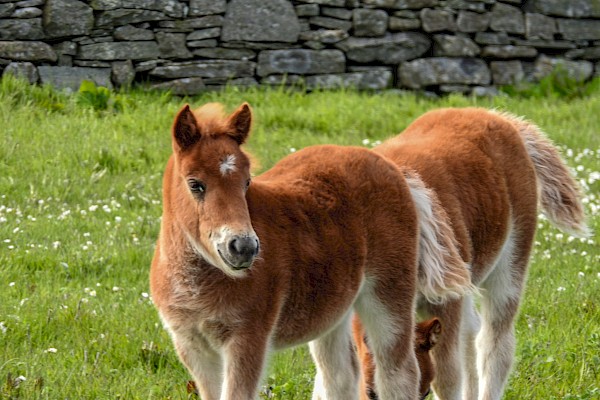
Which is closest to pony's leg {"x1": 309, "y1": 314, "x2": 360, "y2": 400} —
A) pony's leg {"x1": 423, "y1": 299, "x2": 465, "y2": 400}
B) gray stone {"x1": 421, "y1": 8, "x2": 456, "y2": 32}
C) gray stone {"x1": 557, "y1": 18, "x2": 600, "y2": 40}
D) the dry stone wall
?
pony's leg {"x1": 423, "y1": 299, "x2": 465, "y2": 400}

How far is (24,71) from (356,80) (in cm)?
378

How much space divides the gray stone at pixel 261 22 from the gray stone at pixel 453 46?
1.79 m

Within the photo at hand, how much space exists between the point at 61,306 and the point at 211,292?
2.37 meters

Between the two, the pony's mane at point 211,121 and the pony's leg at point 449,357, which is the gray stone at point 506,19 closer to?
the pony's leg at point 449,357

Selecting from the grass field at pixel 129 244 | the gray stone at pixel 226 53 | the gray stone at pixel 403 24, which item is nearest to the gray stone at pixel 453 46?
the gray stone at pixel 403 24

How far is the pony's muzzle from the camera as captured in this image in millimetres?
3795

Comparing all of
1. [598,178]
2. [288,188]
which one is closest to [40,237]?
[288,188]

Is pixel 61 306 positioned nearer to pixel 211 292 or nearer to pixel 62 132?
pixel 211 292

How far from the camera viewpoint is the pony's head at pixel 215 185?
3.85 metres

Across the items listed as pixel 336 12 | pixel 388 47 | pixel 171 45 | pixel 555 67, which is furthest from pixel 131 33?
pixel 555 67

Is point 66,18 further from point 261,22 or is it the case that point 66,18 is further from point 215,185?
point 215,185

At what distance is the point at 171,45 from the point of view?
11.6 meters

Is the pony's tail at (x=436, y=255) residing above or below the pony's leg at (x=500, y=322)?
above

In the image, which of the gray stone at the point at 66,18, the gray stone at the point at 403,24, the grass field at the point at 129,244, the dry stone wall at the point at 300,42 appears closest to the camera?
the grass field at the point at 129,244
